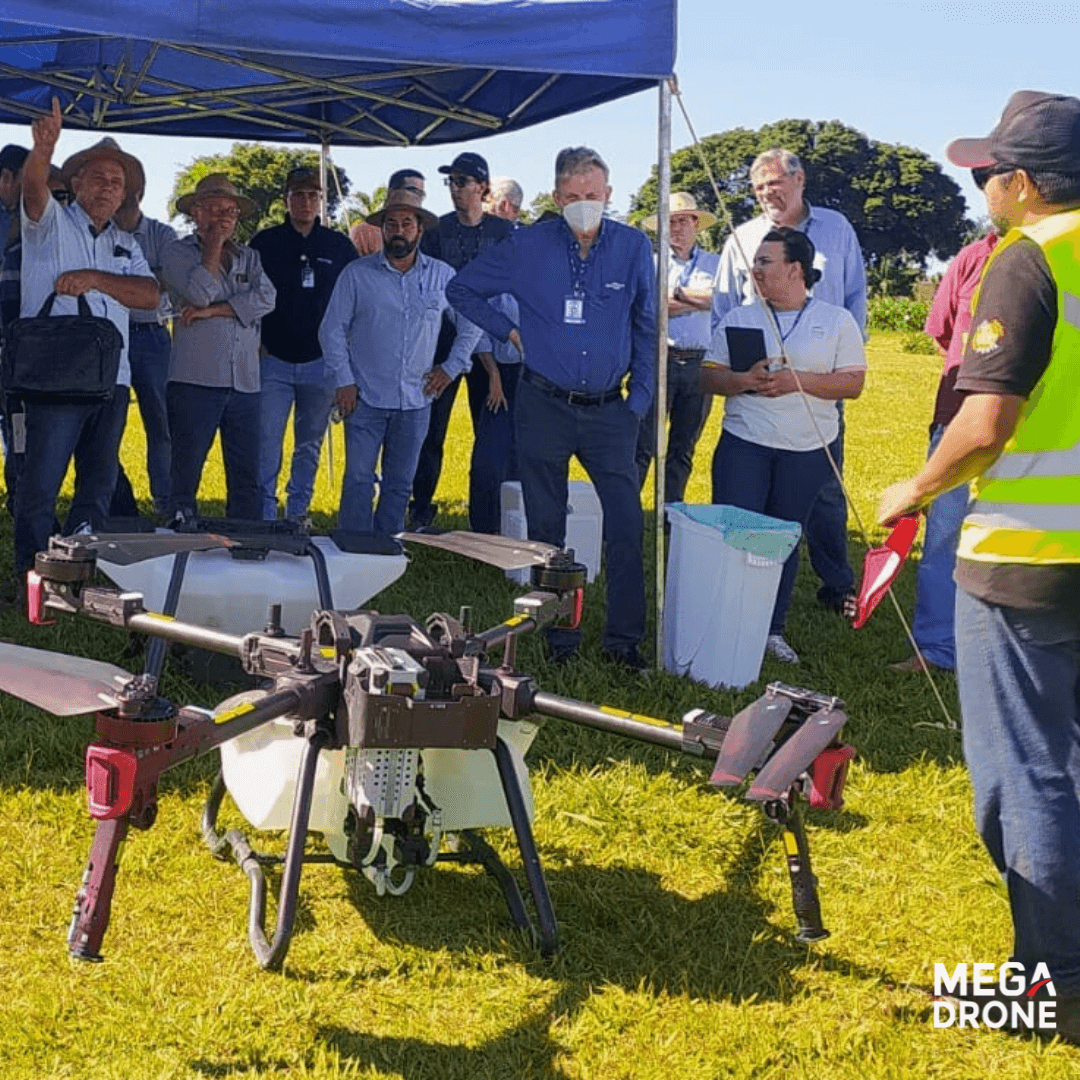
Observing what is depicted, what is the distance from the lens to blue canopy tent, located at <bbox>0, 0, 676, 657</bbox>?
4086mm

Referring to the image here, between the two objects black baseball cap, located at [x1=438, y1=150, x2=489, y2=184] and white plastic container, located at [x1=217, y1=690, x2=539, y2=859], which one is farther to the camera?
black baseball cap, located at [x1=438, y1=150, x2=489, y2=184]

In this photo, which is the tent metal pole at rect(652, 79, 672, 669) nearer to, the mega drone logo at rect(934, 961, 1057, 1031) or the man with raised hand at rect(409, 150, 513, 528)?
the man with raised hand at rect(409, 150, 513, 528)

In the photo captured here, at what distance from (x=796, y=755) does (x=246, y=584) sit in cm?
249

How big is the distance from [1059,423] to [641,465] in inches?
186

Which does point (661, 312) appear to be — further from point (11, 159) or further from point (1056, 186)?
point (11, 159)

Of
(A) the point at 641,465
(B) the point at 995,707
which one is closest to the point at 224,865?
(B) the point at 995,707

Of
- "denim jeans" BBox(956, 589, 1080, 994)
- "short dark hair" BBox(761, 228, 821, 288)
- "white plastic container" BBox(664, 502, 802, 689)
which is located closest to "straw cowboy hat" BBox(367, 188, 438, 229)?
"short dark hair" BBox(761, 228, 821, 288)

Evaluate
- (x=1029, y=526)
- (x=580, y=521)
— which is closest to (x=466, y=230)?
(x=580, y=521)

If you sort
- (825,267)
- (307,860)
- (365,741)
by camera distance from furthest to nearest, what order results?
→ (825,267)
(307,860)
(365,741)

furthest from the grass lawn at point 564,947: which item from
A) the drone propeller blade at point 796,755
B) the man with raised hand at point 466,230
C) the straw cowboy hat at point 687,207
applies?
the straw cowboy hat at point 687,207

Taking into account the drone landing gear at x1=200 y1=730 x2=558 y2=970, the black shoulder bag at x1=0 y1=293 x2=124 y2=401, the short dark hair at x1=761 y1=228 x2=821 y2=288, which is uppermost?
the short dark hair at x1=761 y1=228 x2=821 y2=288

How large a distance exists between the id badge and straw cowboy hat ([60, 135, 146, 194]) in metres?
2.03

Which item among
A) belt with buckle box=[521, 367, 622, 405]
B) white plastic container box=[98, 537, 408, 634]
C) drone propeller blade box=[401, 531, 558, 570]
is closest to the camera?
drone propeller blade box=[401, 531, 558, 570]

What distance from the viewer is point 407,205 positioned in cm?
615
